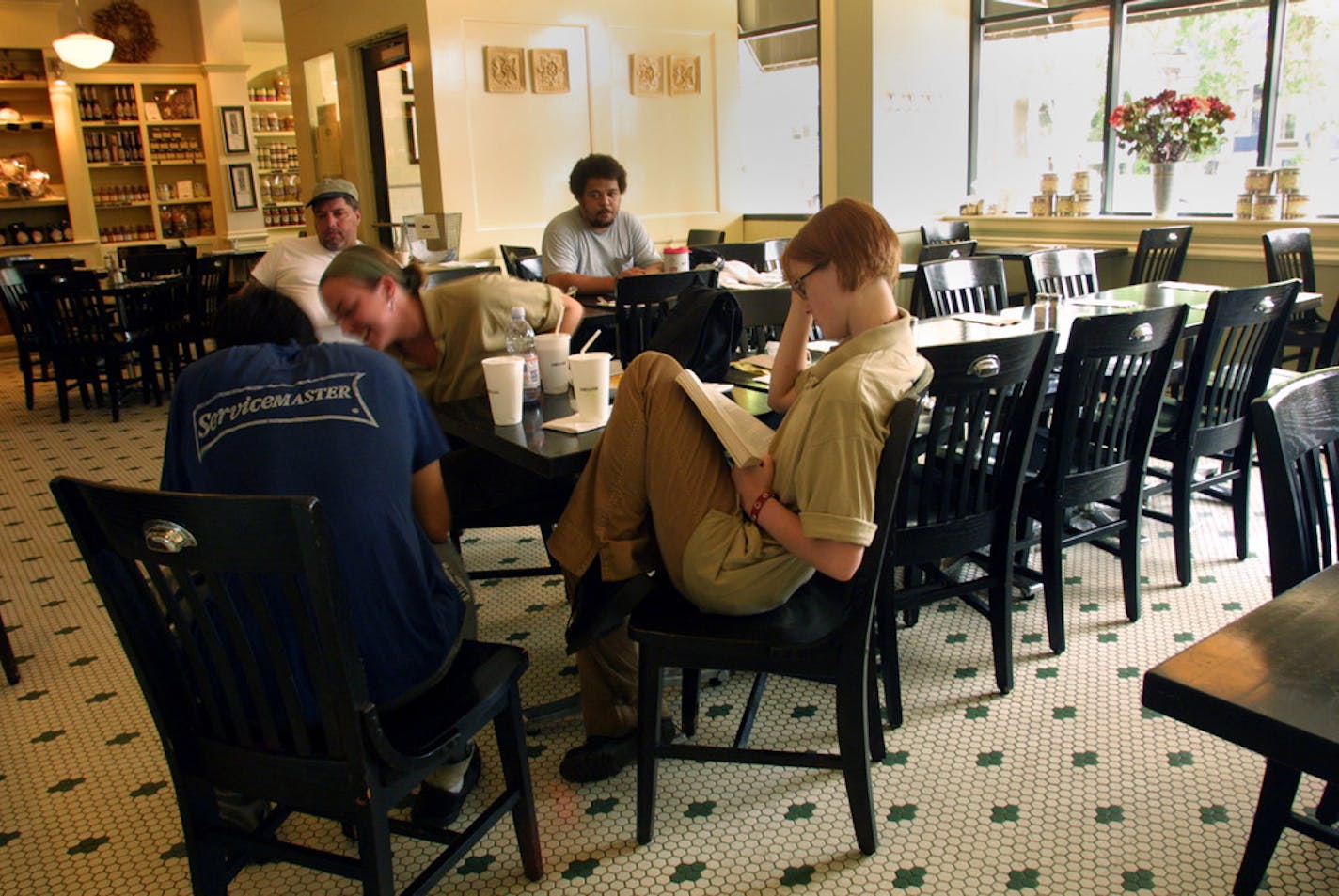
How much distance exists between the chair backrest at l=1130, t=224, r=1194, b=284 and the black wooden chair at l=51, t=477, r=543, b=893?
16.1 ft

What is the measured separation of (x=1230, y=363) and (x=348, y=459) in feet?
8.47

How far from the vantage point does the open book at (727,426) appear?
172cm

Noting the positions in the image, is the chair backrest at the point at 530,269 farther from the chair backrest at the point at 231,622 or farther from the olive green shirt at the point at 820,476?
the chair backrest at the point at 231,622

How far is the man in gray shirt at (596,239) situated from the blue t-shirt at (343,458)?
2.95m

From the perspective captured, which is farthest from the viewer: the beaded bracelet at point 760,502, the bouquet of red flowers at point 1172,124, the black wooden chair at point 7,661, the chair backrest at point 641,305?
the bouquet of red flowers at point 1172,124

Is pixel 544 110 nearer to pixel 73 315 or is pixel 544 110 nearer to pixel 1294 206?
pixel 73 315

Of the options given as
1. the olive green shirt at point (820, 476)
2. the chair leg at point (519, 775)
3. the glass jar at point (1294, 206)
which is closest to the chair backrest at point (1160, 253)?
the glass jar at point (1294, 206)

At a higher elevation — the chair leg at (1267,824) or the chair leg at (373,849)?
the chair leg at (373,849)

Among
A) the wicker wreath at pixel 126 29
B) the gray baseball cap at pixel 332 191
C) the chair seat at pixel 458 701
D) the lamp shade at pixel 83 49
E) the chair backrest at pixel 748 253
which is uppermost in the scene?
the wicker wreath at pixel 126 29

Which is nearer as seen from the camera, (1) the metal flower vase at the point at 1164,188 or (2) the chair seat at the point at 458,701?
(2) the chair seat at the point at 458,701

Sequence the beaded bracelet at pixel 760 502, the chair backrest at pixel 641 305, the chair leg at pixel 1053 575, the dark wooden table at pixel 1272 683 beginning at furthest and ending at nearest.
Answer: the chair backrest at pixel 641 305 < the chair leg at pixel 1053 575 < the beaded bracelet at pixel 760 502 < the dark wooden table at pixel 1272 683

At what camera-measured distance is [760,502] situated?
1.72 m

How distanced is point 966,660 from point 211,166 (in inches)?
373

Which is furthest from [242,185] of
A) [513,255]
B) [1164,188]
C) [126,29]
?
[1164,188]
